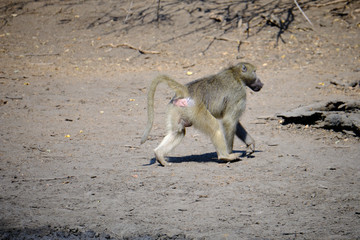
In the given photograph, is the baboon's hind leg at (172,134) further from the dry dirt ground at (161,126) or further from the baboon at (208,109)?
the dry dirt ground at (161,126)

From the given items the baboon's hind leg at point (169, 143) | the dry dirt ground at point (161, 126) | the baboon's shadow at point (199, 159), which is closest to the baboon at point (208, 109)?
the baboon's hind leg at point (169, 143)

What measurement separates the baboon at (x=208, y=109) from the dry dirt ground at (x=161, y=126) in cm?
35

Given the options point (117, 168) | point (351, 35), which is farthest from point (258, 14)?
point (117, 168)

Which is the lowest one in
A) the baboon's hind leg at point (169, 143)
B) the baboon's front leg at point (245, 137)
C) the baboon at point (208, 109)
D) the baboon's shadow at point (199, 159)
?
the baboon's shadow at point (199, 159)

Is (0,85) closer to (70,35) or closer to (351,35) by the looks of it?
(70,35)

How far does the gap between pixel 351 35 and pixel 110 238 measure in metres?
11.2

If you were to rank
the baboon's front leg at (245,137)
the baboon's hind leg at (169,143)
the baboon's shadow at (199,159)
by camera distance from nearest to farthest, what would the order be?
the baboon's hind leg at (169,143)
the baboon's shadow at (199,159)
the baboon's front leg at (245,137)

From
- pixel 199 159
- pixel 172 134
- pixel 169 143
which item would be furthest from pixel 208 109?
pixel 199 159

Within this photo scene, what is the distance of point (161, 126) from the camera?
8086 mm

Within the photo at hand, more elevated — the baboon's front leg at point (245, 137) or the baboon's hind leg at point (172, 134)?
the baboon's hind leg at point (172, 134)

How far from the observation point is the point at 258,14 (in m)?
13.8

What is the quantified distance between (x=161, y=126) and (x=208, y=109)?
2346mm

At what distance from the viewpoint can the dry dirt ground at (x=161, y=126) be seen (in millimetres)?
4211

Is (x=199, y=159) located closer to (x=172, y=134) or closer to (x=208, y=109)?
(x=172, y=134)
